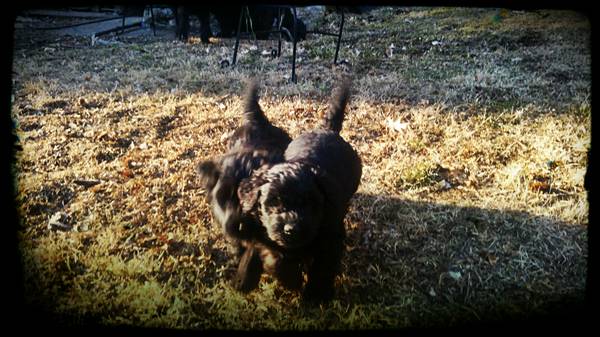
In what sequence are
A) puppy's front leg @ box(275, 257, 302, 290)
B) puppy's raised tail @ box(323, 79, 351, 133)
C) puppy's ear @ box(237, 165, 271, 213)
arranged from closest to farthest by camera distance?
puppy's ear @ box(237, 165, 271, 213), puppy's front leg @ box(275, 257, 302, 290), puppy's raised tail @ box(323, 79, 351, 133)

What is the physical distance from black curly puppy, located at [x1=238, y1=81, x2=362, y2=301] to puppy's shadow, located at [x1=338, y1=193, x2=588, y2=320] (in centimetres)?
15

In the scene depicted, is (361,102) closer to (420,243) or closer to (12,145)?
(420,243)

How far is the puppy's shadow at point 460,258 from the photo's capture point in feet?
4.59

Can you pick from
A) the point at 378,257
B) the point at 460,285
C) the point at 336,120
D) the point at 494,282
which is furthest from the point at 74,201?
the point at 494,282

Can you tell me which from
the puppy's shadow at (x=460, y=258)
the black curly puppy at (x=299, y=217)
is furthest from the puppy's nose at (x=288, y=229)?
the puppy's shadow at (x=460, y=258)

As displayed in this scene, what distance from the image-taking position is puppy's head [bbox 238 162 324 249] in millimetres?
1292

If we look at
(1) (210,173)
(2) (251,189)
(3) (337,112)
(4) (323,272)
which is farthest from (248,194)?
(3) (337,112)

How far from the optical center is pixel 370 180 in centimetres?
211

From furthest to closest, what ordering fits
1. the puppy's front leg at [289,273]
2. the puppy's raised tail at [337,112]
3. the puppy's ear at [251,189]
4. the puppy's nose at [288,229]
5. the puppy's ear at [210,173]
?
1. the puppy's raised tail at [337,112]
2. the puppy's ear at [210,173]
3. the puppy's front leg at [289,273]
4. the puppy's ear at [251,189]
5. the puppy's nose at [288,229]

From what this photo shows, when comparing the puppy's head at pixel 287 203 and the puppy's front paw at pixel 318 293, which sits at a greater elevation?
the puppy's head at pixel 287 203

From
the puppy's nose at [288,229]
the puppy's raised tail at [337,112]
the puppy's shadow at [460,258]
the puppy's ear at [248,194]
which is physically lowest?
the puppy's shadow at [460,258]

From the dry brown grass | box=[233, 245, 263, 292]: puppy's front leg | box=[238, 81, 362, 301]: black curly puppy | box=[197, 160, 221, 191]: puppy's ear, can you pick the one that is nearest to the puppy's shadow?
the dry brown grass

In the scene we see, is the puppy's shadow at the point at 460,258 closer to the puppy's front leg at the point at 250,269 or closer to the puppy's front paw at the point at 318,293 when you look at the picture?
the puppy's front paw at the point at 318,293

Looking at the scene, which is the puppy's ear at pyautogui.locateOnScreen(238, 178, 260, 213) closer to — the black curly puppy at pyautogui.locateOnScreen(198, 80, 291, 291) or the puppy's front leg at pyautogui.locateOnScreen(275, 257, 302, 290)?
the black curly puppy at pyautogui.locateOnScreen(198, 80, 291, 291)
